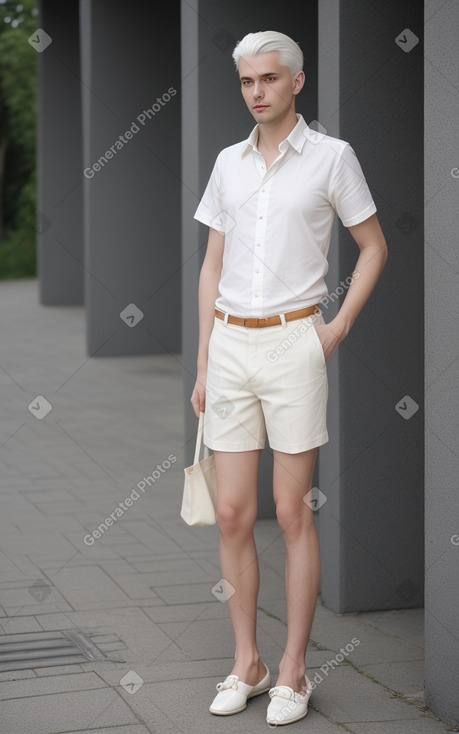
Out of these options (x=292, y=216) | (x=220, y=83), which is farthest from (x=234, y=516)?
(x=220, y=83)

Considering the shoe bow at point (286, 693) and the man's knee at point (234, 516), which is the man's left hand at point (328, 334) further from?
the shoe bow at point (286, 693)

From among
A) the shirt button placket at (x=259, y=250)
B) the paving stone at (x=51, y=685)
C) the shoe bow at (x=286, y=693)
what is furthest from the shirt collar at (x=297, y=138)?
the paving stone at (x=51, y=685)

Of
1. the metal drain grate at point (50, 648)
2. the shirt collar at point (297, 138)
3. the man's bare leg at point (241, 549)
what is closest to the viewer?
the shirt collar at point (297, 138)

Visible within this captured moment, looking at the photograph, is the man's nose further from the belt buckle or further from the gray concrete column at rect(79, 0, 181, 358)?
the gray concrete column at rect(79, 0, 181, 358)

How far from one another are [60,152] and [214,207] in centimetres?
1664

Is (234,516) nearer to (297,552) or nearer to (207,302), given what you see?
(297,552)

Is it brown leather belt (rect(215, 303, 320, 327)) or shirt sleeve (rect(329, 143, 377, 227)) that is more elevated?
shirt sleeve (rect(329, 143, 377, 227))

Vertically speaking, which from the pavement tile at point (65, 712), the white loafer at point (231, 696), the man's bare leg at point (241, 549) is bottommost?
the pavement tile at point (65, 712)

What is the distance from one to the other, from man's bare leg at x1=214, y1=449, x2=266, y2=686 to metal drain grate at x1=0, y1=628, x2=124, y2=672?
677 millimetres

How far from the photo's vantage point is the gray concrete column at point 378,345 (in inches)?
195

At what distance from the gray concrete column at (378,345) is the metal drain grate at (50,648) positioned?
3.64ft

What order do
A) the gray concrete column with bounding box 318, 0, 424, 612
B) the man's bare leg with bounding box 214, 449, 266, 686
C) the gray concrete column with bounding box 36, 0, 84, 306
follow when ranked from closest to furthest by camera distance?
the man's bare leg with bounding box 214, 449, 266, 686 < the gray concrete column with bounding box 318, 0, 424, 612 < the gray concrete column with bounding box 36, 0, 84, 306

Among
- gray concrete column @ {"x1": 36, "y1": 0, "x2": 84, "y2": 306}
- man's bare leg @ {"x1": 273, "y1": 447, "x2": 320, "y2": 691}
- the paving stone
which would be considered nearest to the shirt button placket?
man's bare leg @ {"x1": 273, "y1": 447, "x2": 320, "y2": 691}

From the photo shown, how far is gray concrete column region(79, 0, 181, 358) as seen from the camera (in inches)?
525
